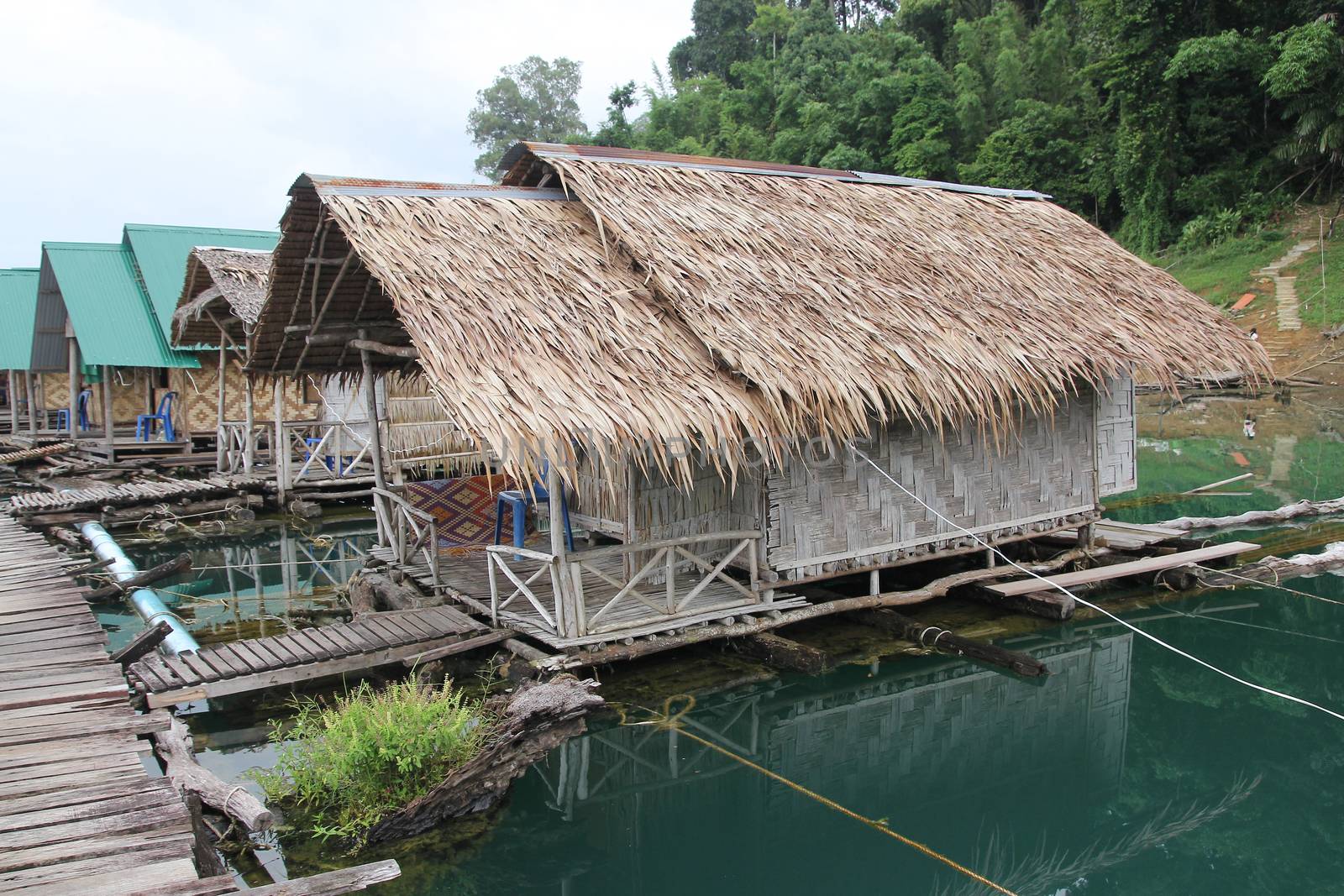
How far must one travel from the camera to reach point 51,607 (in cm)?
731

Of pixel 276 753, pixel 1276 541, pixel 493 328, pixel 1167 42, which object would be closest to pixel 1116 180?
pixel 1167 42

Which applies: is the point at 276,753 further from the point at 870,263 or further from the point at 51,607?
the point at 870,263

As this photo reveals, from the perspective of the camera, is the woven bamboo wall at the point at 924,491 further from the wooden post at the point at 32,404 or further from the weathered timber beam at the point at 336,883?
the wooden post at the point at 32,404

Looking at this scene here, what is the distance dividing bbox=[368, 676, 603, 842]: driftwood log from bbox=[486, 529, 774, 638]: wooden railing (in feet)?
4.21

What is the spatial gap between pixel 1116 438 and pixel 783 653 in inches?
A: 196

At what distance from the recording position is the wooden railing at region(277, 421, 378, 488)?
14.6m

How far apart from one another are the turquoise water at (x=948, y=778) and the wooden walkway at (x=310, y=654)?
458 mm

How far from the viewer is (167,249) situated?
66.2 ft

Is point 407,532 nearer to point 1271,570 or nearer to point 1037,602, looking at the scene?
point 1037,602

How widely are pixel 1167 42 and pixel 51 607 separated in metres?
27.7

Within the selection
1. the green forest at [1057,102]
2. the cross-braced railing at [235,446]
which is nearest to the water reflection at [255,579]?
the cross-braced railing at [235,446]

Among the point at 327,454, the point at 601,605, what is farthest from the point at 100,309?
the point at 601,605

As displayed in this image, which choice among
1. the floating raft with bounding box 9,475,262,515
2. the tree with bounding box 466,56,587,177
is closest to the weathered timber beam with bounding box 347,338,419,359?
the floating raft with bounding box 9,475,262,515

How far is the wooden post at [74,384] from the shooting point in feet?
61.9
